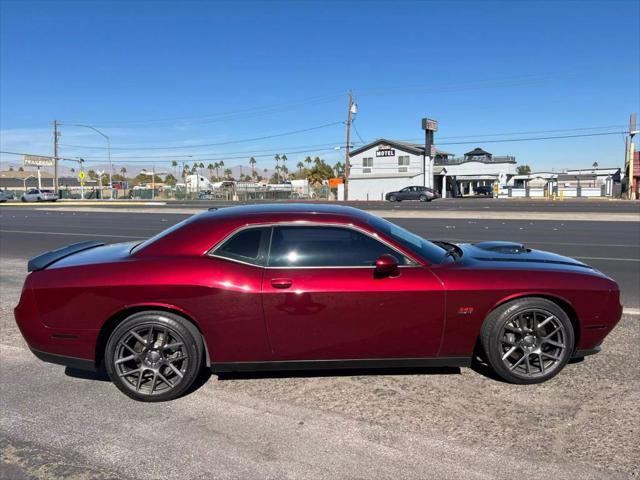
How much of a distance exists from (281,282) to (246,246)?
1.43 ft

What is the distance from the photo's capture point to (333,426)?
10.8 feet

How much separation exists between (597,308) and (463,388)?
47.5 inches

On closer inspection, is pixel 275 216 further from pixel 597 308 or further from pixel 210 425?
pixel 597 308

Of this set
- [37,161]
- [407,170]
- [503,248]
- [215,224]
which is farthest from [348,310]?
[37,161]

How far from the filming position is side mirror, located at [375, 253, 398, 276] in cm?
360

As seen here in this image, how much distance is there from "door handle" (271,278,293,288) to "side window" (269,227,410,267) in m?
0.15

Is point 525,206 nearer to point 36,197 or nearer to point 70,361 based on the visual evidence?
point 70,361

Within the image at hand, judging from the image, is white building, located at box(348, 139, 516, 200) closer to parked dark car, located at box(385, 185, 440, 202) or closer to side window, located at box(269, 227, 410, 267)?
parked dark car, located at box(385, 185, 440, 202)

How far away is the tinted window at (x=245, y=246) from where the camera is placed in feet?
12.4

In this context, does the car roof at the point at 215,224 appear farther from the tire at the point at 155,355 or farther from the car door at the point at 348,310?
the tire at the point at 155,355

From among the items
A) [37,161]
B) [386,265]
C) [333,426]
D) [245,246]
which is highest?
[37,161]

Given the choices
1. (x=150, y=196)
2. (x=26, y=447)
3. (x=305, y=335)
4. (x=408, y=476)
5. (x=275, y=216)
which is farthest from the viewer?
(x=150, y=196)

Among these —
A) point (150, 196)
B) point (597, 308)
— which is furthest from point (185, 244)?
point (150, 196)

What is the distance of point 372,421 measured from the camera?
3.34 metres
